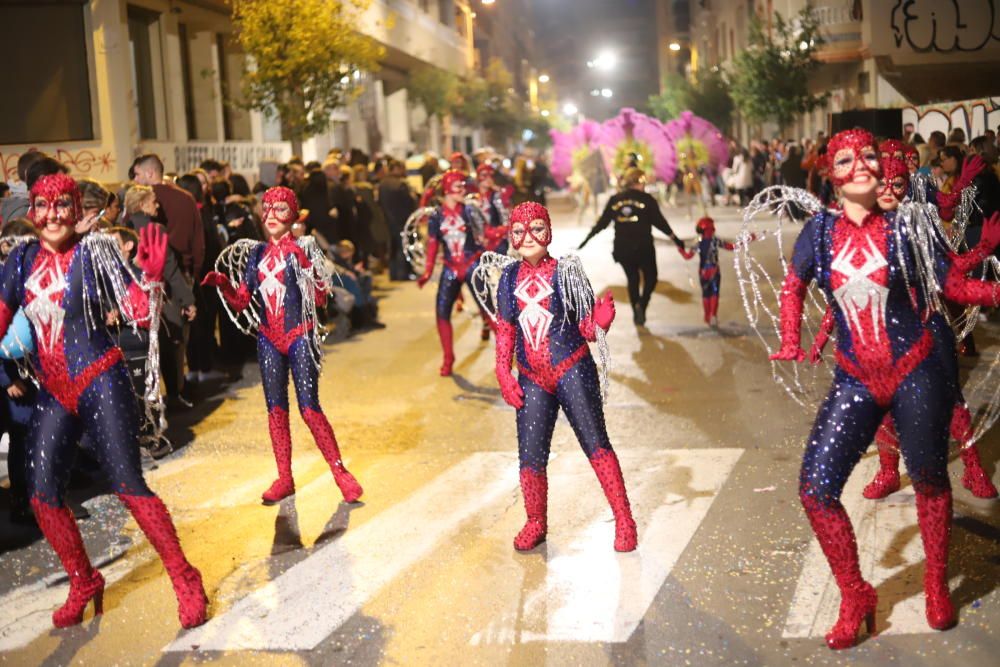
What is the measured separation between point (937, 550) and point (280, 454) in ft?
12.9

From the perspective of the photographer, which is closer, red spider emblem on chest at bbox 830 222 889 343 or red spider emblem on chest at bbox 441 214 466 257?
red spider emblem on chest at bbox 830 222 889 343

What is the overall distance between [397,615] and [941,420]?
2.42m

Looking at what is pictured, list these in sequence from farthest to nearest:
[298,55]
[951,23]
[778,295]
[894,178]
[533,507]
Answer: [951,23]
[298,55]
[778,295]
[533,507]
[894,178]

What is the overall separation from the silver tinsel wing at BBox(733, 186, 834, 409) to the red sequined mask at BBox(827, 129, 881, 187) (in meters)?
0.28

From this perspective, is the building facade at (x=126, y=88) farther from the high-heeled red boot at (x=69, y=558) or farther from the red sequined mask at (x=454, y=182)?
the high-heeled red boot at (x=69, y=558)

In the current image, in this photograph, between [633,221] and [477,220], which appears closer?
[477,220]

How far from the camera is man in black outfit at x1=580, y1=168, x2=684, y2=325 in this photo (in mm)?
13062

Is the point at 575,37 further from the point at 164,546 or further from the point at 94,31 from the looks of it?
the point at 164,546

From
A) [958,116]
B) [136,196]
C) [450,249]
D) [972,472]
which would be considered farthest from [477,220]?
[958,116]

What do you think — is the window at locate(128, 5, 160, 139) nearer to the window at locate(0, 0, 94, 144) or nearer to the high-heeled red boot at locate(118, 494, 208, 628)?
the window at locate(0, 0, 94, 144)

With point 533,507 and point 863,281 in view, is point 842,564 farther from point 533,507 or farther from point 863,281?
point 533,507

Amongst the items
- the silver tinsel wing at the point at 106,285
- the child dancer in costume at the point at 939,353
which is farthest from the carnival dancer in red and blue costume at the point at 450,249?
the silver tinsel wing at the point at 106,285

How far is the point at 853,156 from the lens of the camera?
15.4 ft

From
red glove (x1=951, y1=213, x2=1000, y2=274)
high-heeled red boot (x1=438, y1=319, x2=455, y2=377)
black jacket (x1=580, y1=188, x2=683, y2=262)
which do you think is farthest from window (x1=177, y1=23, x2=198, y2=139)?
red glove (x1=951, y1=213, x2=1000, y2=274)
